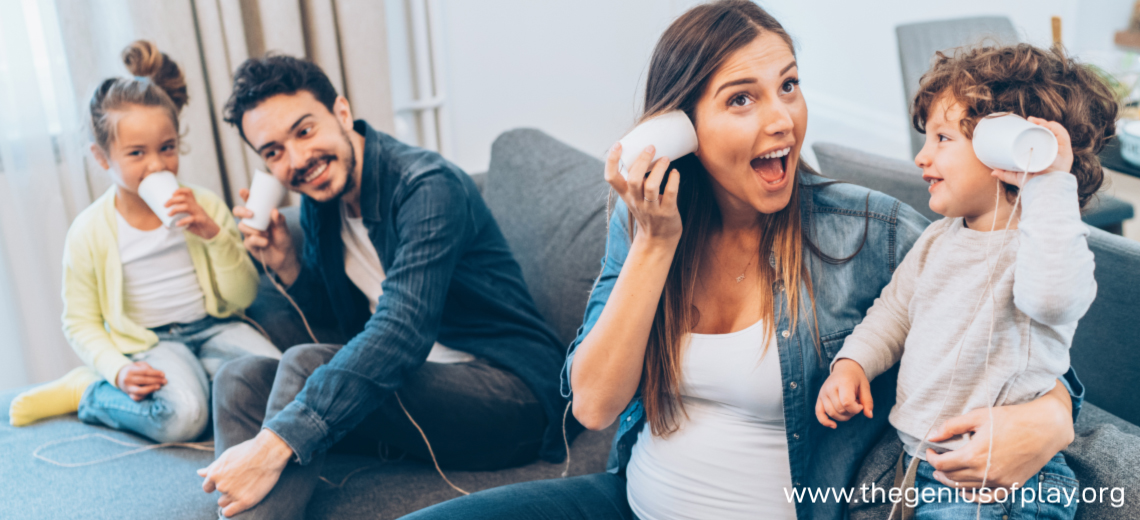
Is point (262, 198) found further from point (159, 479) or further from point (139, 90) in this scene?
point (159, 479)

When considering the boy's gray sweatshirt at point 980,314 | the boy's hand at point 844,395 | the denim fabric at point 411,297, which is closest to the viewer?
the boy's gray sweatshirt at point 980,314

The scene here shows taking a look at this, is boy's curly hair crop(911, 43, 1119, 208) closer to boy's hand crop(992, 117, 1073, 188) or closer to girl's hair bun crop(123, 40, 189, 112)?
boy's hand crop(992, 117, 1073, 188)

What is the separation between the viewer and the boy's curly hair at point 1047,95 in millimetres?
862

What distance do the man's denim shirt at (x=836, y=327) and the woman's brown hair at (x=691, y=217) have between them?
3cm

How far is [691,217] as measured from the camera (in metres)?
1.19

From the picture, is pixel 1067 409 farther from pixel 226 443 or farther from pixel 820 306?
pixel 226 443

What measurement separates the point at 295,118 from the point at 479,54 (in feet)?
4.60

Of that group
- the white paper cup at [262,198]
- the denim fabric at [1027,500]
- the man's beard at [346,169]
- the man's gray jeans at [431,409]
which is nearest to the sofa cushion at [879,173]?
the denim fabric at [1027,500]

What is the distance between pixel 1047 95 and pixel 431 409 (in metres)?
1.13

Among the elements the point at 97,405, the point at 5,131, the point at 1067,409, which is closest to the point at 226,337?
the point at 97,405

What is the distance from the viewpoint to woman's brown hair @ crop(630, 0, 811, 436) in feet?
3.44

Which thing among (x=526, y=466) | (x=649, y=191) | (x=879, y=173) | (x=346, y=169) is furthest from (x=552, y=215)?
(x=649, y=191)

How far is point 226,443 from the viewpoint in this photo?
1373 millimetres

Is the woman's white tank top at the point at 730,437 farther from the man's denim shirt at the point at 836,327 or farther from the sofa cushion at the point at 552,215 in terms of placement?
the sofa cushion at the point at 552,215
